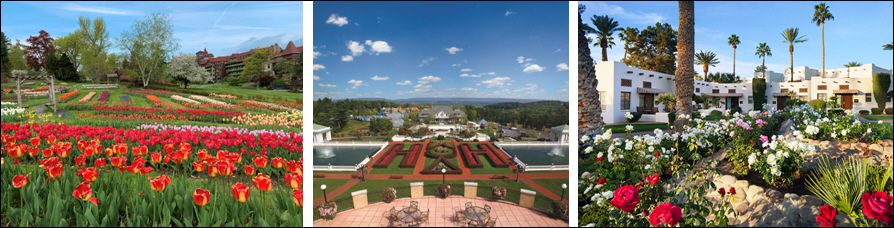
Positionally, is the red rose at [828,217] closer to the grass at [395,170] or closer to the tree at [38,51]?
the grass at [395,170]

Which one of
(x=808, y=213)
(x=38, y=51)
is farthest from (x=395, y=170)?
(x=38, y=51)

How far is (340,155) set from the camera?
194 cm

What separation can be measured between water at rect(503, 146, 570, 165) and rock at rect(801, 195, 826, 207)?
2.12 metres

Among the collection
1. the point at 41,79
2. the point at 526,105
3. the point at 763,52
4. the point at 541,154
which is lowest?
the point at 541,154

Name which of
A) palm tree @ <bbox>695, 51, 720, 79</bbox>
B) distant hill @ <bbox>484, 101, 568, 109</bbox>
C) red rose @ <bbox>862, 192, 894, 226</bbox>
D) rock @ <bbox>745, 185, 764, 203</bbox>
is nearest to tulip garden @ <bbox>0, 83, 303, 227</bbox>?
distant hill @ <bbox>484, 101, 568, 109</bbox>

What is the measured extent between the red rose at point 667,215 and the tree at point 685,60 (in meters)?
4.78

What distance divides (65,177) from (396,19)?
3420mm

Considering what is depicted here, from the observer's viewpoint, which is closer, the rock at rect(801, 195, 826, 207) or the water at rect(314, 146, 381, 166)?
the water at rect(314, 146, 381, 166)

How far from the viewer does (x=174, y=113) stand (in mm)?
4648

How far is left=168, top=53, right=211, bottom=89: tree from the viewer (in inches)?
170

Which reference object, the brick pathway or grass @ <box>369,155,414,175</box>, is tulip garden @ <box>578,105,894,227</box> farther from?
grass @ <box>369,155,414,175</box>

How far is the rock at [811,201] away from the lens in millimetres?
2299

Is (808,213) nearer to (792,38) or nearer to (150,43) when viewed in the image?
(792,38)

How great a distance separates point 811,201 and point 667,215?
200cm
